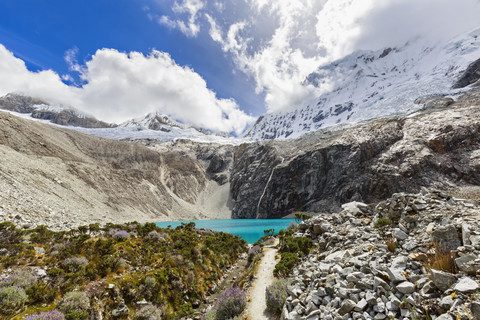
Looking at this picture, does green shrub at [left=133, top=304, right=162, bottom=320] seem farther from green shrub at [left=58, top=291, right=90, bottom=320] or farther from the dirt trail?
the dirt trail

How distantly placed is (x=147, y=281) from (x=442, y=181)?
111m

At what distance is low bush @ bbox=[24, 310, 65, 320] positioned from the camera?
834 cm

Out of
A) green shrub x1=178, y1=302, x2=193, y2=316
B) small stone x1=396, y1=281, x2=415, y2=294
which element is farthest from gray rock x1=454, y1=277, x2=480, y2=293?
green shrub x1=178, y1=302, x2=193, y2=316

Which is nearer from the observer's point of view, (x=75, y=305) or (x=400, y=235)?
(x=400, y=235)

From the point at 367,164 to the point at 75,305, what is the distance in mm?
116990

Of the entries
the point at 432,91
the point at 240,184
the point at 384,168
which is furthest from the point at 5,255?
the point at 432,91

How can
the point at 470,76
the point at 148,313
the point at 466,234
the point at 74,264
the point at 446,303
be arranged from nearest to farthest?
the point at 446,303, the point at 466,234, the point at 148,313, the point at 74,264, the point at 470,76

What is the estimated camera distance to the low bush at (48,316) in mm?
8336

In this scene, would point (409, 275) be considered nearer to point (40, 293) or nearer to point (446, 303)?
point (446, 303)

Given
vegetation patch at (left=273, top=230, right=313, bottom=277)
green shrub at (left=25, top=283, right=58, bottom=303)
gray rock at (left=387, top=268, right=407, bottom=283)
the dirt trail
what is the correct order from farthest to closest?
vegetation patch at (left=273, top=230, right=313, bottom=277)
the dirt trail
green shrub at (left=25, top=283, right=58, bottom=303)
gray rock at (left=387, top=268, right=407, bottom=283)

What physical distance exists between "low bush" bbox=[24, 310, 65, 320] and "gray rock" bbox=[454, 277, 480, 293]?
43.8 ft

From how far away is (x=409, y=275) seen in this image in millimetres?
6371

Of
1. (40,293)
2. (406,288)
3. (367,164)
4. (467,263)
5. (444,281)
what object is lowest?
(40,293)

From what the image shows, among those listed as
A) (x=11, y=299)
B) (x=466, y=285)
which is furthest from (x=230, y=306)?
(x=466, y=285)
